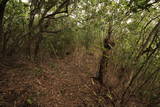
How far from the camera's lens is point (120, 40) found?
407 cm

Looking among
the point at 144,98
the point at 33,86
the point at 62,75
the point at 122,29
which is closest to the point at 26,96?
the point at 33,86

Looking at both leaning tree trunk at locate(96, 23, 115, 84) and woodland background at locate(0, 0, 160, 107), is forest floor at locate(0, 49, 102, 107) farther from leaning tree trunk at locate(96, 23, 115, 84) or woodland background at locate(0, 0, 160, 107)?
leaning tree trunk at locate(96, 23, 115, 84)

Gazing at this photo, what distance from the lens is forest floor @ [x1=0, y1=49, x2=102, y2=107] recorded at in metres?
2.50

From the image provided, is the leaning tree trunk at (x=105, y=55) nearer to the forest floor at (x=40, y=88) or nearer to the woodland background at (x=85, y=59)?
the woodland background at (x=85, y=59)

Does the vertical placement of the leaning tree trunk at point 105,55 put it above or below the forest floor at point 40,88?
above

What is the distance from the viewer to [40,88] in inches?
116

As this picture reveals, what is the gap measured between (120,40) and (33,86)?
333cm

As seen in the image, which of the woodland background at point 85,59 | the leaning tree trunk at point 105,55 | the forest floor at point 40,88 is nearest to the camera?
the forest floor at point 40,88

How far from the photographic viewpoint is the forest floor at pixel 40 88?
250 centimetres

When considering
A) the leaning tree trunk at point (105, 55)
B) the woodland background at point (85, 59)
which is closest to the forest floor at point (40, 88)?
the woodland background at point (85, 59)

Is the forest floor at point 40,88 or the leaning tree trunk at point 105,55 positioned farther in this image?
the leaning tree trunk at point 105,55

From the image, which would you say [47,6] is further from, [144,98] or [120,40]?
[144,98]

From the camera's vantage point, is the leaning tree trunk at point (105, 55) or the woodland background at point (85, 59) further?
the leaning tree trunk at point (105, 55)

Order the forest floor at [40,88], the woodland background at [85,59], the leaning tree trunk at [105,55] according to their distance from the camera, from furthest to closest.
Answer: the leaning tree trunk at [105,55] < the woodland background at [85,59] < the forest floor at [40,88]
